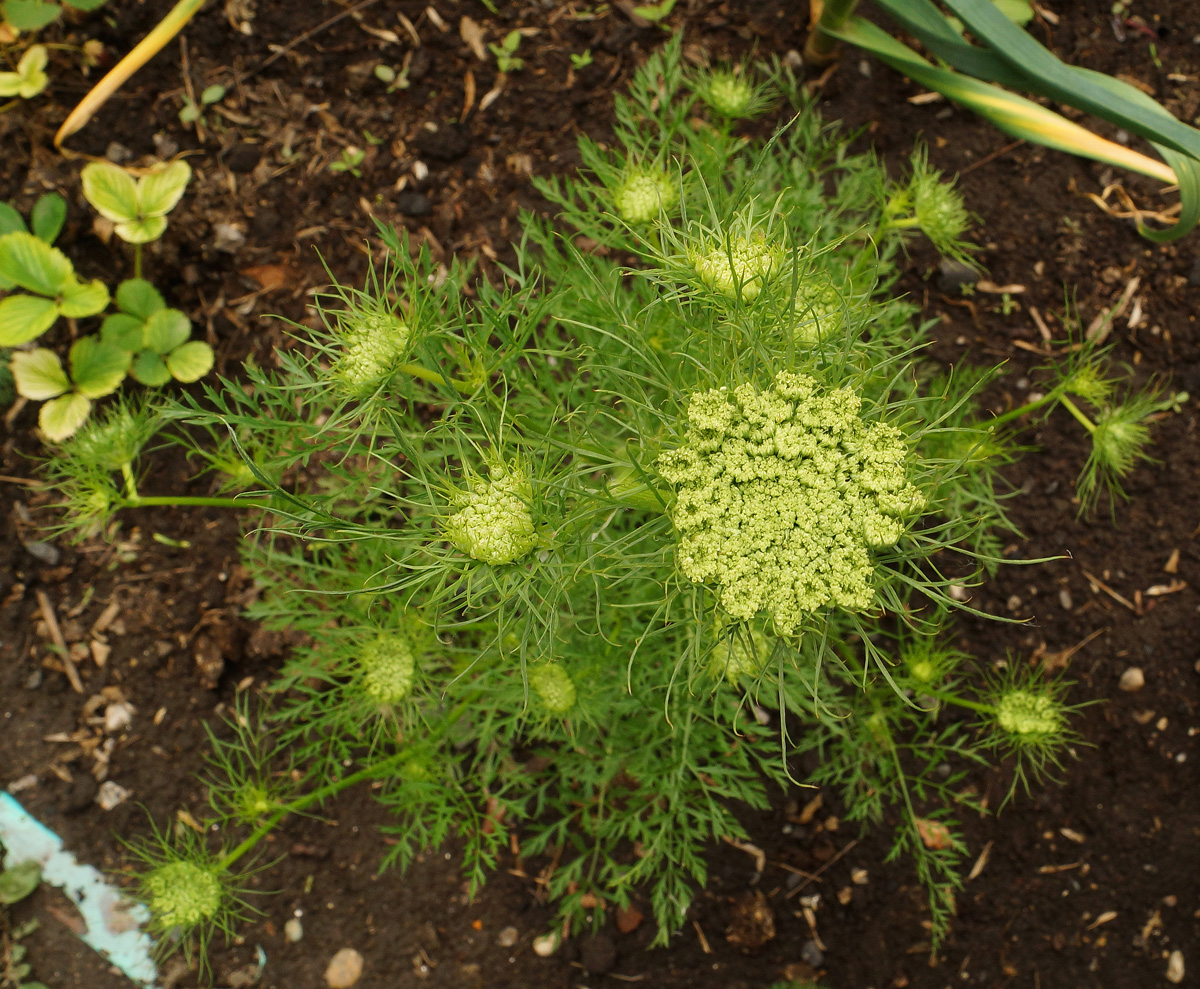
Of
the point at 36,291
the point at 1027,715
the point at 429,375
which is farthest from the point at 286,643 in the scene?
the point at 1027,715

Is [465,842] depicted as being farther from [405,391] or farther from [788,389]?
[788,389]

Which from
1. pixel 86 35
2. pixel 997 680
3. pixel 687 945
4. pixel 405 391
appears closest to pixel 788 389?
pixel 405 391

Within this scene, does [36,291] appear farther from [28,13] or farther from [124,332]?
[28,13]

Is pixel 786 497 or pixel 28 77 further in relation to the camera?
pixel 28 77

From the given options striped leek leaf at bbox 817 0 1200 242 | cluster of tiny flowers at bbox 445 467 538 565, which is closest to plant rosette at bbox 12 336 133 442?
cluster of tiny flowers at bbox 445 467 538 565

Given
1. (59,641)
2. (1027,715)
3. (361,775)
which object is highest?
(1027,715)

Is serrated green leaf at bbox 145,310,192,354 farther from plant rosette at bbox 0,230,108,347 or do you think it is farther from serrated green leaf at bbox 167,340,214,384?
plant rosette at bbox 0,230,108,347
